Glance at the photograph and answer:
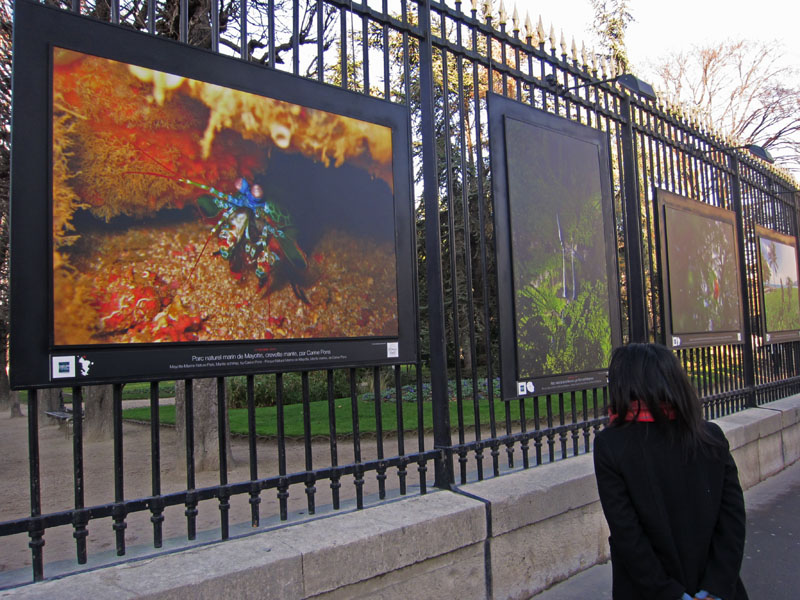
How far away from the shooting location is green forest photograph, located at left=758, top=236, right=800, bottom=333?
31.6 feet

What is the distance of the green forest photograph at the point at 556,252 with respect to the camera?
4.80 meters

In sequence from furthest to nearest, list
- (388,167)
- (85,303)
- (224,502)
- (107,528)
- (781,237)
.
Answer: (781,237) < (107,528) < (388,167) < (224,502) < (85,303)

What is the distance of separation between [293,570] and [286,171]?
193 centimetres

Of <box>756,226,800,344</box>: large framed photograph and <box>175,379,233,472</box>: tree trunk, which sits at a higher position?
<box>756,226,800,344</box>: large framed photograph

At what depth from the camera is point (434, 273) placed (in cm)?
417

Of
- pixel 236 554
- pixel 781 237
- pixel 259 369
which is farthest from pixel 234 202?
pixel 781 237

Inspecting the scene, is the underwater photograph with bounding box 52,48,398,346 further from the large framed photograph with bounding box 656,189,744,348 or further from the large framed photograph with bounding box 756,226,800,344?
the large framed photograph with bounding box 756,226,800,344

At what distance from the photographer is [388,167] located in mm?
3938

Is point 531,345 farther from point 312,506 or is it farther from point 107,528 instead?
point 107,528

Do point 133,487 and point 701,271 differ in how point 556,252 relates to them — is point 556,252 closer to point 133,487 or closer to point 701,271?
point 701,271

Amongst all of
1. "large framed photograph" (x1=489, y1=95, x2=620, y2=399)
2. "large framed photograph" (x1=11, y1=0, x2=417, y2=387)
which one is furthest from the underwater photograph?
"large framed photograph" (x1=489, y1=95, x2=620, y2=399)

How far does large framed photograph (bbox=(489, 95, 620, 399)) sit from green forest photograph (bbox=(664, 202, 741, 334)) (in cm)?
160

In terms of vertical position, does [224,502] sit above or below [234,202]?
below

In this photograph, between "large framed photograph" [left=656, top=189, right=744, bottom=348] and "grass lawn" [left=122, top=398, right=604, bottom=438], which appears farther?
"grass lawn" [left=122, top=398, right=604, bottom=438]
